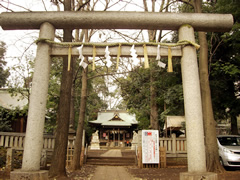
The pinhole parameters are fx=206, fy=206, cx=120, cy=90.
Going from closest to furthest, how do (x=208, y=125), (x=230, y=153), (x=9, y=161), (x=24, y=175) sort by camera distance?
(x=24, y=175), (x=9, y=161), (x=208, y=125), (x=230, y=153)

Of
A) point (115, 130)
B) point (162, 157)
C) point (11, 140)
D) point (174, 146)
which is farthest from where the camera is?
point (115, 130)

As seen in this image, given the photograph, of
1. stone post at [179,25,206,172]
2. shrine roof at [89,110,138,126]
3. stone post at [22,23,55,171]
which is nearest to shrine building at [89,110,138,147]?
shrine roof at [89,110,138,126]

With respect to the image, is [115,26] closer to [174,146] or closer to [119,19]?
[119,19]

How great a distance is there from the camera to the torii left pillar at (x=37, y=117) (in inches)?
141

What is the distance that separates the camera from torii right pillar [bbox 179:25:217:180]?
11.8 ft

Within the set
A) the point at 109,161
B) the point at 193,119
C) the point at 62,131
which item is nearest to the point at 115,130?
the point at 109,161

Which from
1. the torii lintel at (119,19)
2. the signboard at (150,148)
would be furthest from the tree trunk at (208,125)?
the torii lintel at (119,19)

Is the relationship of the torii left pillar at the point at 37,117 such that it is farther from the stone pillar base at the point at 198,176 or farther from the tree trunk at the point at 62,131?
the stone pillar base at the point at 198,176

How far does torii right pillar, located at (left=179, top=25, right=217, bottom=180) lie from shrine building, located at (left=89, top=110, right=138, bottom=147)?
75.7 feet

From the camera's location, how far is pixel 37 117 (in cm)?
377

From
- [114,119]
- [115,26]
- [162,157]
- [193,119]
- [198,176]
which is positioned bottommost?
[162,157]

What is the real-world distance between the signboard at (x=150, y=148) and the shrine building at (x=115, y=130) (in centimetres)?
1714

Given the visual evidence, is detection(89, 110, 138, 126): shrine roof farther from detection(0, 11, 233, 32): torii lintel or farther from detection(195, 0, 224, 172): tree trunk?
detection(0, 11, 233, 32): torii lintel

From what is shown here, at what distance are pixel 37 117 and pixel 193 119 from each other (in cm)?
285
